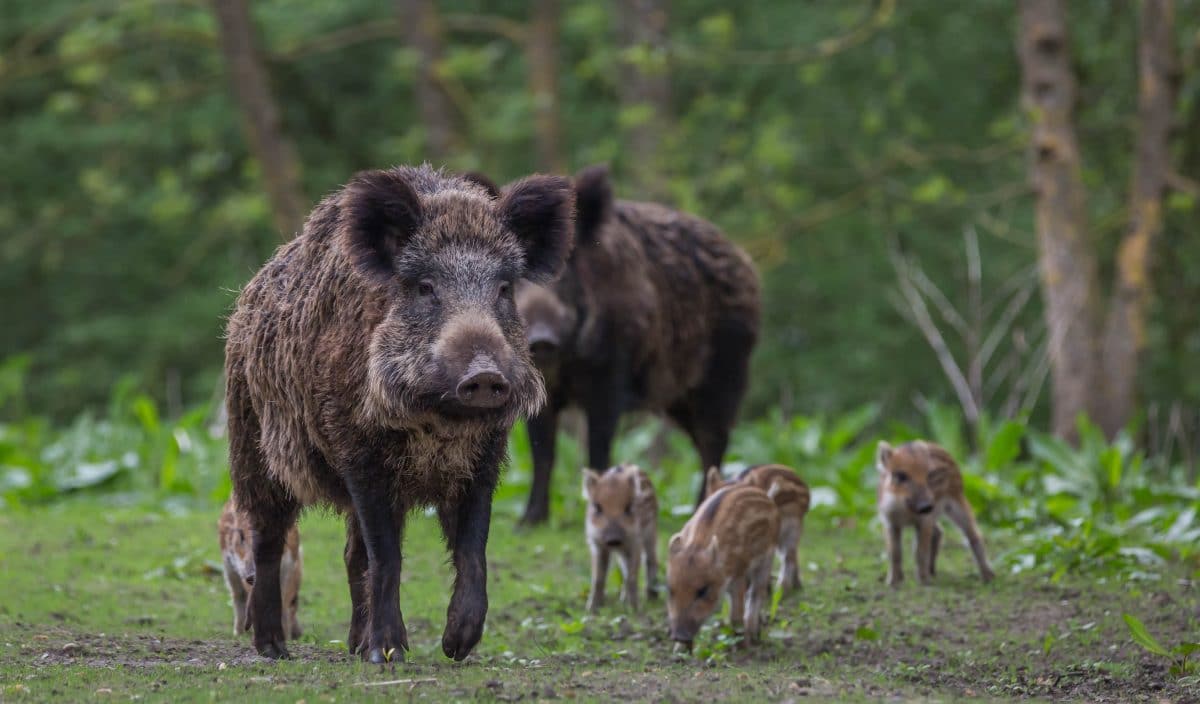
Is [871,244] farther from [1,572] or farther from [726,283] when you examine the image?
[1,572]

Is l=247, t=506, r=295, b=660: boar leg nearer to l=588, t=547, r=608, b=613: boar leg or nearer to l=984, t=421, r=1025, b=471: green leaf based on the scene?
l=588, t=547, r=608, b=613: boar leg

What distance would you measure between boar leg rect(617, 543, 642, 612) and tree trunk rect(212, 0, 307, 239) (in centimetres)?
1185

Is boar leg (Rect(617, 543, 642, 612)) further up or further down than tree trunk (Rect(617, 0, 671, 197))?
further down

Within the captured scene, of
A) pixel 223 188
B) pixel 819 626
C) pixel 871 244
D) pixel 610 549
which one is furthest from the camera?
pixel 223 188

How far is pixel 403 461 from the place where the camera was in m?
6.54

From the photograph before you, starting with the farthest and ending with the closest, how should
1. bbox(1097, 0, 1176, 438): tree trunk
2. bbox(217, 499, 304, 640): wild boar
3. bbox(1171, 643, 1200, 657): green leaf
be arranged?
1. bbox(1097, 0, 1176, 438): tree trunk
2. bbox(217, 499, 304, 640): wild boar
3. bbox(1171, 643, 1200, 657): green leaf

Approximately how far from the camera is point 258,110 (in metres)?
20.4

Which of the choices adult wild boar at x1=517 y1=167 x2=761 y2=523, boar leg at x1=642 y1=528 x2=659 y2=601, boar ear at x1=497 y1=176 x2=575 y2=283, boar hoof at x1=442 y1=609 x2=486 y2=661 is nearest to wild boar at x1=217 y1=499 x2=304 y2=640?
boar hoof at x1=442 y1=609 x2=486 y2=661

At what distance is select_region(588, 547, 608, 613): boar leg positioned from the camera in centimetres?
891

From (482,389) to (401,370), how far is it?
16.5 inches

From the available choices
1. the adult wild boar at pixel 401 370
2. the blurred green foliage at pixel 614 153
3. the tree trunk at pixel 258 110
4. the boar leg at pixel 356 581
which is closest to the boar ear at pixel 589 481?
the boar leg at pixel 356 581

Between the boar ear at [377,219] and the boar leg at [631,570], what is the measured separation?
3.02 meters

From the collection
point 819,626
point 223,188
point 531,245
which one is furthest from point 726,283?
point 223,188

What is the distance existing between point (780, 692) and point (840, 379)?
1702cm
